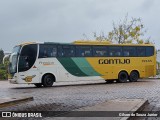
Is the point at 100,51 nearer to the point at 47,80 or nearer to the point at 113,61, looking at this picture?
the point at 113,61

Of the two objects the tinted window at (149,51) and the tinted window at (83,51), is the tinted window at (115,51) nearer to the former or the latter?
the tinted window at (83,51)

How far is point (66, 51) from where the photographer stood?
2745cm

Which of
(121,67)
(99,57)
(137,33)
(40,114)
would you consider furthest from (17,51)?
(137,33)

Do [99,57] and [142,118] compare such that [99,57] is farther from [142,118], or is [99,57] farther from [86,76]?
[142,118]

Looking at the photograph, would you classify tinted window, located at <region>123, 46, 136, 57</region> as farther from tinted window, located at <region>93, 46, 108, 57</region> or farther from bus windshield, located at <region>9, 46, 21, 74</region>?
bus windshield, located at <region>9, 46, 21, 74</region>

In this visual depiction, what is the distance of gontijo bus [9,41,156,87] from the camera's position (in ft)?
83.9

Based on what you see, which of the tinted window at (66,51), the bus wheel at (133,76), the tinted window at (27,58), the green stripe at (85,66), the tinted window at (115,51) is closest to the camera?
the tinted window at (27,58)

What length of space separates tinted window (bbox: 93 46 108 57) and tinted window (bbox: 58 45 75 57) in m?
2.07

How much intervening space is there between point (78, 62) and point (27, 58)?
4219 millimetres

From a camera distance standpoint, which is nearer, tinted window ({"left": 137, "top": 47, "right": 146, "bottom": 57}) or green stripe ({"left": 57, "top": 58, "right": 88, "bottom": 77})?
green stripe ({"left": 57, "top": 58, "right": 88, "bottom": 77})

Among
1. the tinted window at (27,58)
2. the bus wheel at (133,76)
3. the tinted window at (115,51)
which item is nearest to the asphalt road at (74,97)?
the tinted window at (27,58)

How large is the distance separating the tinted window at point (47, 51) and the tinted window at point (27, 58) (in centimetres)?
58

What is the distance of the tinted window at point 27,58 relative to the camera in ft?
83.2

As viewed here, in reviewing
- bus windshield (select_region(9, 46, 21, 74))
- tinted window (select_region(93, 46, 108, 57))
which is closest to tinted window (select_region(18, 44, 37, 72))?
bus windshield (select_region(9, 46, 21, 74))
